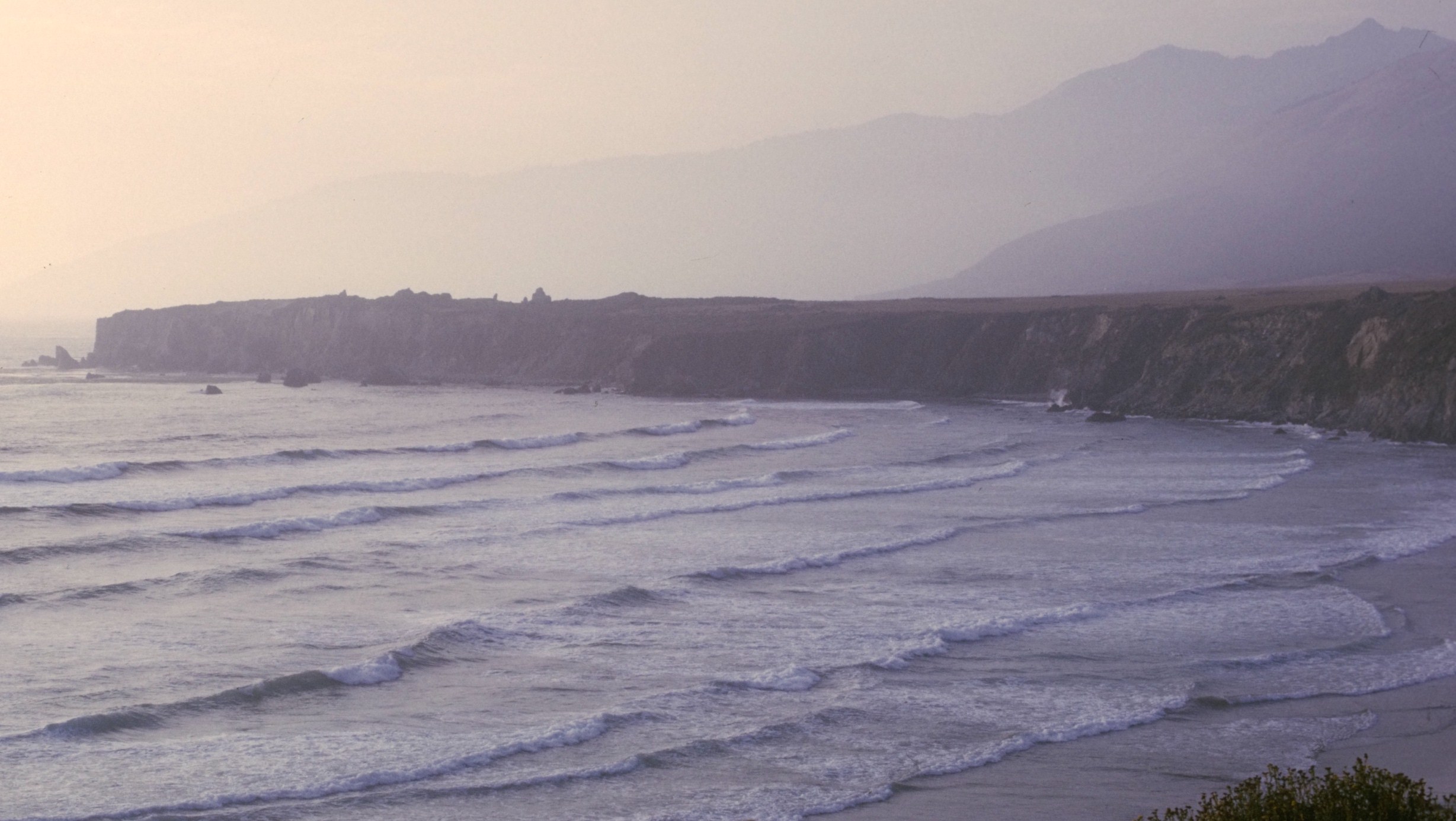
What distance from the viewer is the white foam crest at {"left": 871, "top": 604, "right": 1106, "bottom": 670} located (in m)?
19.1

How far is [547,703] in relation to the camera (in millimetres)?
16750

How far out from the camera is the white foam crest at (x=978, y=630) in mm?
19109

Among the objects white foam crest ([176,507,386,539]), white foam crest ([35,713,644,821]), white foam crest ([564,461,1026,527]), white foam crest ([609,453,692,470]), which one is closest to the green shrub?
white foam crest ([35,713,644,821])

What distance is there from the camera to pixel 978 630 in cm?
2070

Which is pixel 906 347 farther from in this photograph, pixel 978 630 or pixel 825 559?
pixel 978 630

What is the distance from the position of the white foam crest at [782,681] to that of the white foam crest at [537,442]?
110 ft

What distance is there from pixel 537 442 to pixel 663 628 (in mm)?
31960

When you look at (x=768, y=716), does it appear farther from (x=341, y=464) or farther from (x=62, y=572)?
(x=341, y=464)

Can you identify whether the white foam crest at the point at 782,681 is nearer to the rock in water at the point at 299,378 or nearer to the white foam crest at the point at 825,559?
the white foam crest at the point at 825,559

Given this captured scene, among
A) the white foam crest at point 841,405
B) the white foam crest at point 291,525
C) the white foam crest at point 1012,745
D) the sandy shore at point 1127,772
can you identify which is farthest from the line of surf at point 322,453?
the sandy shore at point 1127,772

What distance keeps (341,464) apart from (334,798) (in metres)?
31.8

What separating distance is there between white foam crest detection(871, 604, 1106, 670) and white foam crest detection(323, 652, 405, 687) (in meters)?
6.50

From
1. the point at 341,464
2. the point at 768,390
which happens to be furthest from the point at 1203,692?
the point at 768,390

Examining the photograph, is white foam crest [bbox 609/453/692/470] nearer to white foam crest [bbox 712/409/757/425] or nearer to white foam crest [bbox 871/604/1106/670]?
white foam crest [bbox 712/409/757/425]
